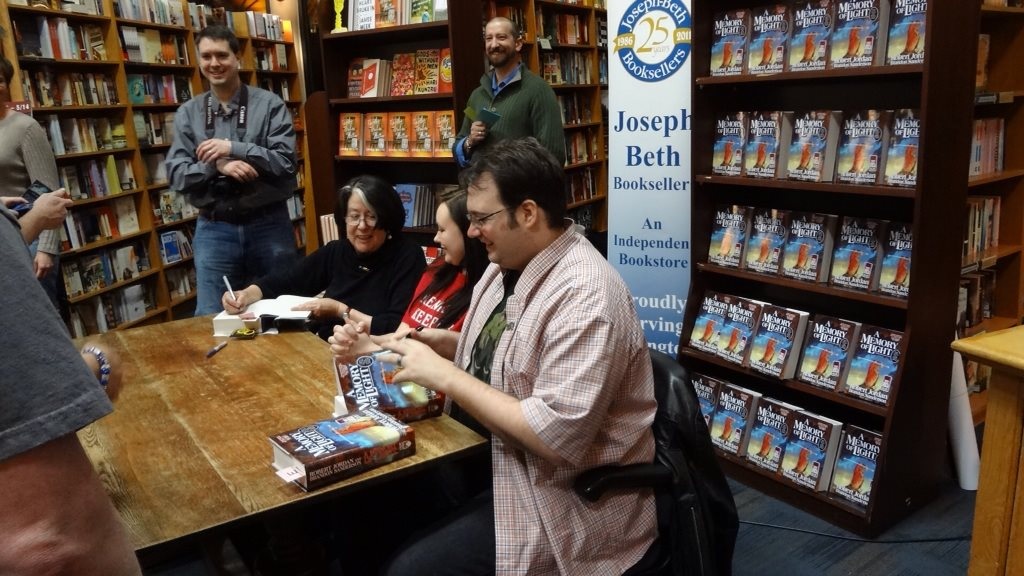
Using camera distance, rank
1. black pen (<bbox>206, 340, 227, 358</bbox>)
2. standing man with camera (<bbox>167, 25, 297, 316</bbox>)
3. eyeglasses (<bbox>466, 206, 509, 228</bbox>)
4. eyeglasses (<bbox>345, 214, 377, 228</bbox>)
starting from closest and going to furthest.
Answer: eyeglasses (<bbox>466, 206, 509, 228</bbox>), black pen (<bbox>206, 340, 227, 358</bbox>), eyeglasses (<bbox>345, 214, 377, 228</bbox>), standing man with camera (<bbox>167, 25, 297, 316</bbox>)

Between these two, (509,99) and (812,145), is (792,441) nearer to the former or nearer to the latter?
(812,145)

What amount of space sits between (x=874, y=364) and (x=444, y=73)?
2363mm

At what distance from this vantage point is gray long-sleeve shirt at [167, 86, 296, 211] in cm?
306

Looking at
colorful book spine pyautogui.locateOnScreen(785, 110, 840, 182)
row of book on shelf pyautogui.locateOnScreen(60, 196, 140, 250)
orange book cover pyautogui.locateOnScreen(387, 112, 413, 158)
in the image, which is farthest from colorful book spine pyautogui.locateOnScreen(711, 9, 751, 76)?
row of book on shelf pyautogui.locateOnScreen(60, 196, 140, 250)

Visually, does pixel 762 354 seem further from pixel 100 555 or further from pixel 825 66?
pixel 100 555

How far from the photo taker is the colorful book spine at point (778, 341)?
104 inches

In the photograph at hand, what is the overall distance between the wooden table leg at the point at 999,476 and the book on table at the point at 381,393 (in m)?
1.22

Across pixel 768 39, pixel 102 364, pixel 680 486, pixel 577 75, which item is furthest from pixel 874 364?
pixel 577 75

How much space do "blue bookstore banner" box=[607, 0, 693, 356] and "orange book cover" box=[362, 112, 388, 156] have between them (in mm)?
1316

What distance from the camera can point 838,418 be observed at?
2734 mm

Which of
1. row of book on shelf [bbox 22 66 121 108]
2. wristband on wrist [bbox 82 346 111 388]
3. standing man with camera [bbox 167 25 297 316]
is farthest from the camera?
row of book on shelf [bbox 22 66 121 108]

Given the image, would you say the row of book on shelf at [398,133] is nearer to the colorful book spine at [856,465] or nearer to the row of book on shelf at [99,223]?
the row of book on shelf at [99,223]

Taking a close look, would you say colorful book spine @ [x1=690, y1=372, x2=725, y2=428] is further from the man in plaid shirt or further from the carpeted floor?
the man in plaid shirt

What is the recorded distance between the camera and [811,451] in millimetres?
2588
